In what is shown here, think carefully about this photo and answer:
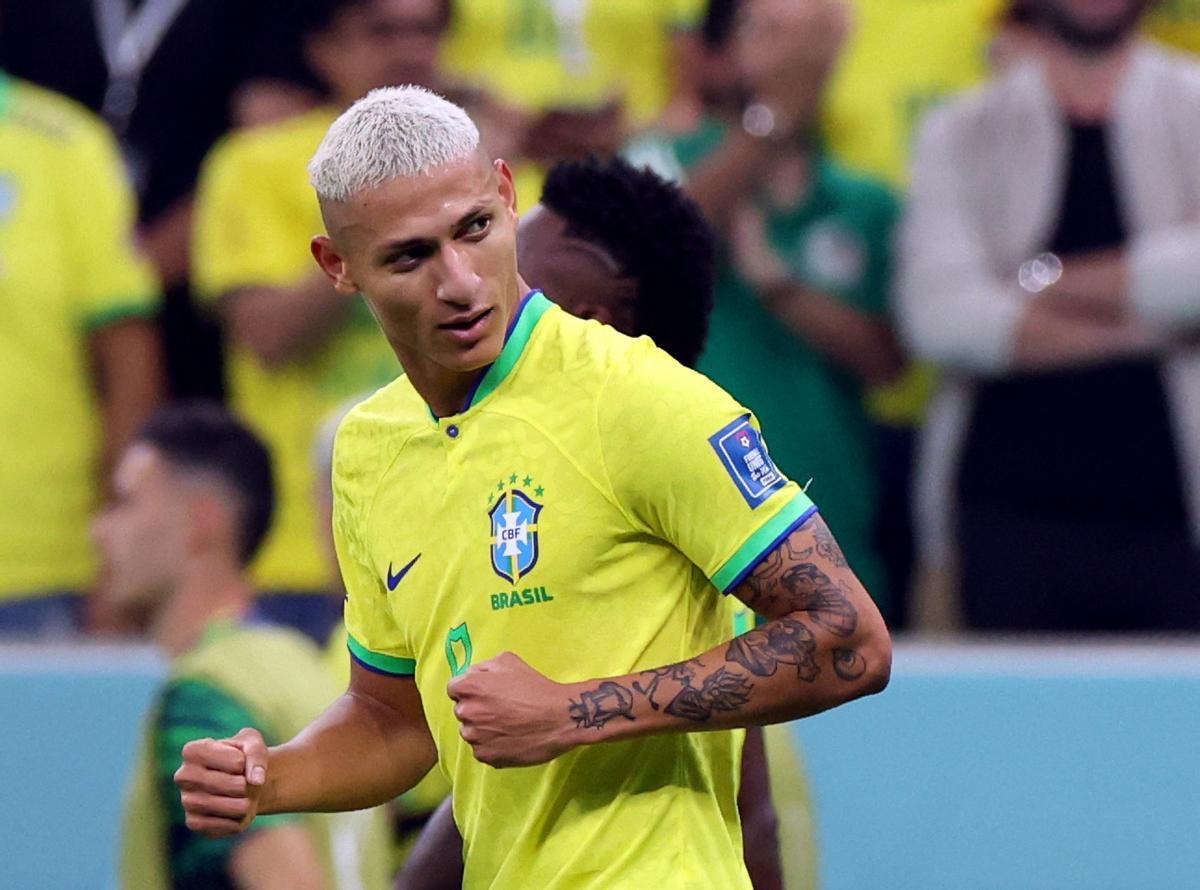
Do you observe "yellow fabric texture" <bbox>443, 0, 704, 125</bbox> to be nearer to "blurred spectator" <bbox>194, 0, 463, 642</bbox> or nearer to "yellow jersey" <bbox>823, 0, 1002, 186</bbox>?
"blurred spectator" <bbox>194, 0, 463, 642</bbox>

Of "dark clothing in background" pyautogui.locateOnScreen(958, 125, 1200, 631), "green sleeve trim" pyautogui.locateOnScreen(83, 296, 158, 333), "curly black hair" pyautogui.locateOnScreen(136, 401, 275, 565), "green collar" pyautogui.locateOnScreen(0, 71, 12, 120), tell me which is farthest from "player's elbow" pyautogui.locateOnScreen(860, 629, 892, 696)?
"green collar" pyautogui.locateOnScreen(0, 71, 12, 120)

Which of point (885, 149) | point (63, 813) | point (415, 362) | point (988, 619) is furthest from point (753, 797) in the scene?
point (63, 813)

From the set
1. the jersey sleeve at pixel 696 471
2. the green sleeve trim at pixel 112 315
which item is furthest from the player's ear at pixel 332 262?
the green sleeve trim at pixel 112 315

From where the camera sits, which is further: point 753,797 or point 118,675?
point 118,675

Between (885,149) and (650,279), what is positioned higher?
(885,149)

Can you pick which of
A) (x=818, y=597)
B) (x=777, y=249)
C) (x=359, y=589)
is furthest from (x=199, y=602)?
(x=818, y=597)

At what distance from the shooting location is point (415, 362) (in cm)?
246

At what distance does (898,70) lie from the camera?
195 inches

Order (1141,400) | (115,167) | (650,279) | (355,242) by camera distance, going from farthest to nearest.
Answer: (115,167), (1141,400), (650,279), (355,242)

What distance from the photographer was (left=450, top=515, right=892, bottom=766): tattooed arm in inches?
88.0

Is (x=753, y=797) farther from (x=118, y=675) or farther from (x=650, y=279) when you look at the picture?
(x=118, y=675)

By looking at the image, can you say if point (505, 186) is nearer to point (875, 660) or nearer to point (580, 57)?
point (875, 660)

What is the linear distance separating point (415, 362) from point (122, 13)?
3447 mm

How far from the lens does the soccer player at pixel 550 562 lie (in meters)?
2.26
